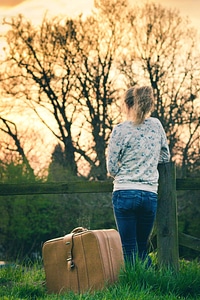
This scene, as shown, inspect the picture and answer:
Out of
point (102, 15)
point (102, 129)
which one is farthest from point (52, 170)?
point (102, 15)

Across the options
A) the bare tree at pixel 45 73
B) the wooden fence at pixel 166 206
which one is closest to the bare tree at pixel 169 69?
the bare tree at pixel 45 73

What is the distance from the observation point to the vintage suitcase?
534 centimetres

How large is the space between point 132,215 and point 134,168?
0.42 m

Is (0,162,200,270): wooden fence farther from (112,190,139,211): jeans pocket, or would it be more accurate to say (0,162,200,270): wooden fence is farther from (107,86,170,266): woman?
(112,190,139,211): jeans pocket

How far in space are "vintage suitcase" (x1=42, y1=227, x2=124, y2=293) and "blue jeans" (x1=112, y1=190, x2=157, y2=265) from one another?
234 millimetres

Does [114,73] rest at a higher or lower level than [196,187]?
higher

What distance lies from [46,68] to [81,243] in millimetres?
16384

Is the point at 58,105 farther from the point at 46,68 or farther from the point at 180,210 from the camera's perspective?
the point at 180,210

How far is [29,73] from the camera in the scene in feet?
70.7

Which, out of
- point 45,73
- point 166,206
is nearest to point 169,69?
point 45,73

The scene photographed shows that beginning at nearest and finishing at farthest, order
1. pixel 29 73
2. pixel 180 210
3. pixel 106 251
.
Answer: pixel 106 251
pixel 180 210
pixel 29 73

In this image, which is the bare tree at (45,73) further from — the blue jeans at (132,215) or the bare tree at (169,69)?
the blue jeans at (132,215)

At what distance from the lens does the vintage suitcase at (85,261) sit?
5.34 meters

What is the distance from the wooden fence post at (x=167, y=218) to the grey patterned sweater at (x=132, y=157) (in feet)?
2.41
